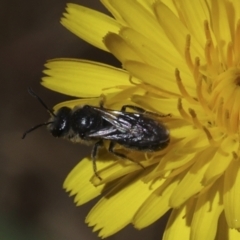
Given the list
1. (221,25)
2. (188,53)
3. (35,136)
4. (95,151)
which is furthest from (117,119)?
(35,136)

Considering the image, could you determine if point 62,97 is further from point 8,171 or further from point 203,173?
point 203,173

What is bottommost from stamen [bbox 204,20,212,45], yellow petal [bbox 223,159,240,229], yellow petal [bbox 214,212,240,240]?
yellow petal [bbox 214,212,240,240]

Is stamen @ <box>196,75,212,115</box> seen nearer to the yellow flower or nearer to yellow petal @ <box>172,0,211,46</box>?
the yellow flower

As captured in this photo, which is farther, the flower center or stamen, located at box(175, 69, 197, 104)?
the flower center

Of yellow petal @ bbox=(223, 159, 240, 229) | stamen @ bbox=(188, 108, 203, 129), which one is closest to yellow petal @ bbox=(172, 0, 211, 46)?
stamen @ bbox=(188, 108, 203, 129)

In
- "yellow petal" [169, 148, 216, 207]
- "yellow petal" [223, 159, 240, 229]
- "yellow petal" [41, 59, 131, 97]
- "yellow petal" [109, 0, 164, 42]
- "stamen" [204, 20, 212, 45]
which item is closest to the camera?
"yellow petal" [223, 159, 240, 229]

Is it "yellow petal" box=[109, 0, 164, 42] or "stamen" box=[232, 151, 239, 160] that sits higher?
"yellow petal" box=[109, 0, 164, 42]
